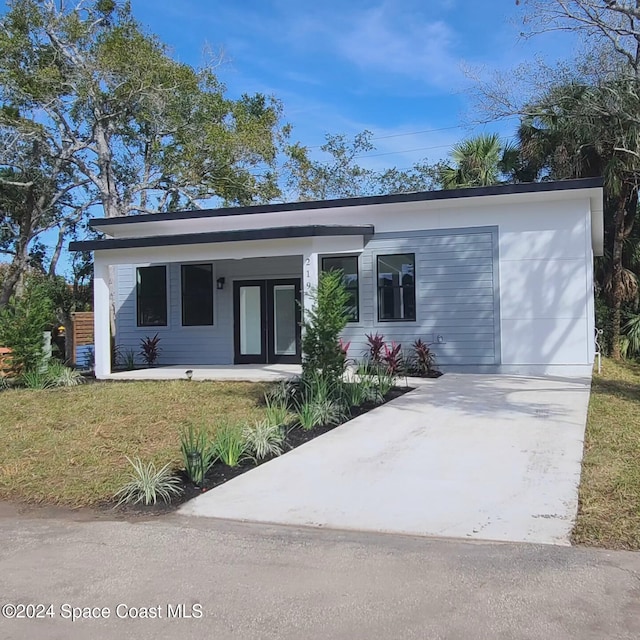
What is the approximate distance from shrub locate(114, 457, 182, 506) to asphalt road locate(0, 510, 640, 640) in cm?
74

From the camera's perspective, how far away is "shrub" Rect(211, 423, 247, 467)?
6246 mm

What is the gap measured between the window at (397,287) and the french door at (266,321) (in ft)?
8.04

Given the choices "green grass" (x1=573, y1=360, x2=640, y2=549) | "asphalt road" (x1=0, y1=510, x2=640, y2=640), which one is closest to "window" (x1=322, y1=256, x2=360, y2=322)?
"green grass" (x1=573, y1=360, x2=640, y2=549)

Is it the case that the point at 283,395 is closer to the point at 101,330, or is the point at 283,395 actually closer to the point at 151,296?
the point at 101,330

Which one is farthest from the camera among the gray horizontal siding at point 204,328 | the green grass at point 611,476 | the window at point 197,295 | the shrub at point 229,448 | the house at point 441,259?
the window at point 197,295

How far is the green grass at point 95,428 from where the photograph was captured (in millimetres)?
5887

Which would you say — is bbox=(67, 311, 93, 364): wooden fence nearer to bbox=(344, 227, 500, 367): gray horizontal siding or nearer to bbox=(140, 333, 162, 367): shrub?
bbox=(140, 333, 162, 367): shrub

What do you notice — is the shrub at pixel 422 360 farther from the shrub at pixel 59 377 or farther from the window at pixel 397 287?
the shrub at pixel 59 377

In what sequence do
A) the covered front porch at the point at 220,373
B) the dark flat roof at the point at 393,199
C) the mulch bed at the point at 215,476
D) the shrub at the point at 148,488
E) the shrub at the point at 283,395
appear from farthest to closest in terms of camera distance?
the covered front porch at the point at 220,373
the dark flat roof at the point at 393,199
the shrub at the point at 283,395
the shrub at the point at 148,488
the mulch bed at the point at 215,476

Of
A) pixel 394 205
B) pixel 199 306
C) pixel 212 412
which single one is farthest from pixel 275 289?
pixel 212 412

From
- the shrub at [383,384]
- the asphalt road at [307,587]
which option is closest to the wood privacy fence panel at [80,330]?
the shrub at [383,384]

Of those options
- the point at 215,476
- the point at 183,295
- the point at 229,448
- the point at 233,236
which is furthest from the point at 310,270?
the point at 215,476

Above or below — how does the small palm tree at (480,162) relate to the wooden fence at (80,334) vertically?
above

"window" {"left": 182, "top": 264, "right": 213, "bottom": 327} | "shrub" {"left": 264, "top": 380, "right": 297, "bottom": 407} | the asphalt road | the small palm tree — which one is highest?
the small palm tree
